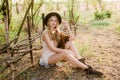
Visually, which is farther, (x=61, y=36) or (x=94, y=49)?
(x=94, y=49)

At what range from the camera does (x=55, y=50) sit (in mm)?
5016

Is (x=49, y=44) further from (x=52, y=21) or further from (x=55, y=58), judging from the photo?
(x=52, y=21)

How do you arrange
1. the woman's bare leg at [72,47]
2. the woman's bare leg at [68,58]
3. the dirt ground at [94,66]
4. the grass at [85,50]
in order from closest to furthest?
the dirt ground at [94,66] < the woman's bare leg at [68,58] < the woman's bare leg at [72,47] < the grass at [85,50]

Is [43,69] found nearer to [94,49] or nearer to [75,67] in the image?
[75,67]

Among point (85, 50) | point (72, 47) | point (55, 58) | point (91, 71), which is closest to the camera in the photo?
point (91, 71)

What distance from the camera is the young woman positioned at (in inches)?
197

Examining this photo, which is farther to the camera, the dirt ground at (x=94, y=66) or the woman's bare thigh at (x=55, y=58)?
the woman's bare thigh at (x=55, y=58)

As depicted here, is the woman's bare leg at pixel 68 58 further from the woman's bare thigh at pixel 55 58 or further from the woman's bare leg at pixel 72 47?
the woman's bare leg at pixel 72 47

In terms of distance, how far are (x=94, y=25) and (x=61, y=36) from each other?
479 cm

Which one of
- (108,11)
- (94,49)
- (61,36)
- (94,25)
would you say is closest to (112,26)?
(94,25)

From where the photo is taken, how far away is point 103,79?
479 centimetres

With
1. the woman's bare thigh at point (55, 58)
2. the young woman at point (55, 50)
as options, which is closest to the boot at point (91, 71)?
the young woman at point (55, 50)

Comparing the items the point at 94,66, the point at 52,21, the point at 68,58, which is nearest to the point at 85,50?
the point at 94,66

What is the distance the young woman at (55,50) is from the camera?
4.99 m
